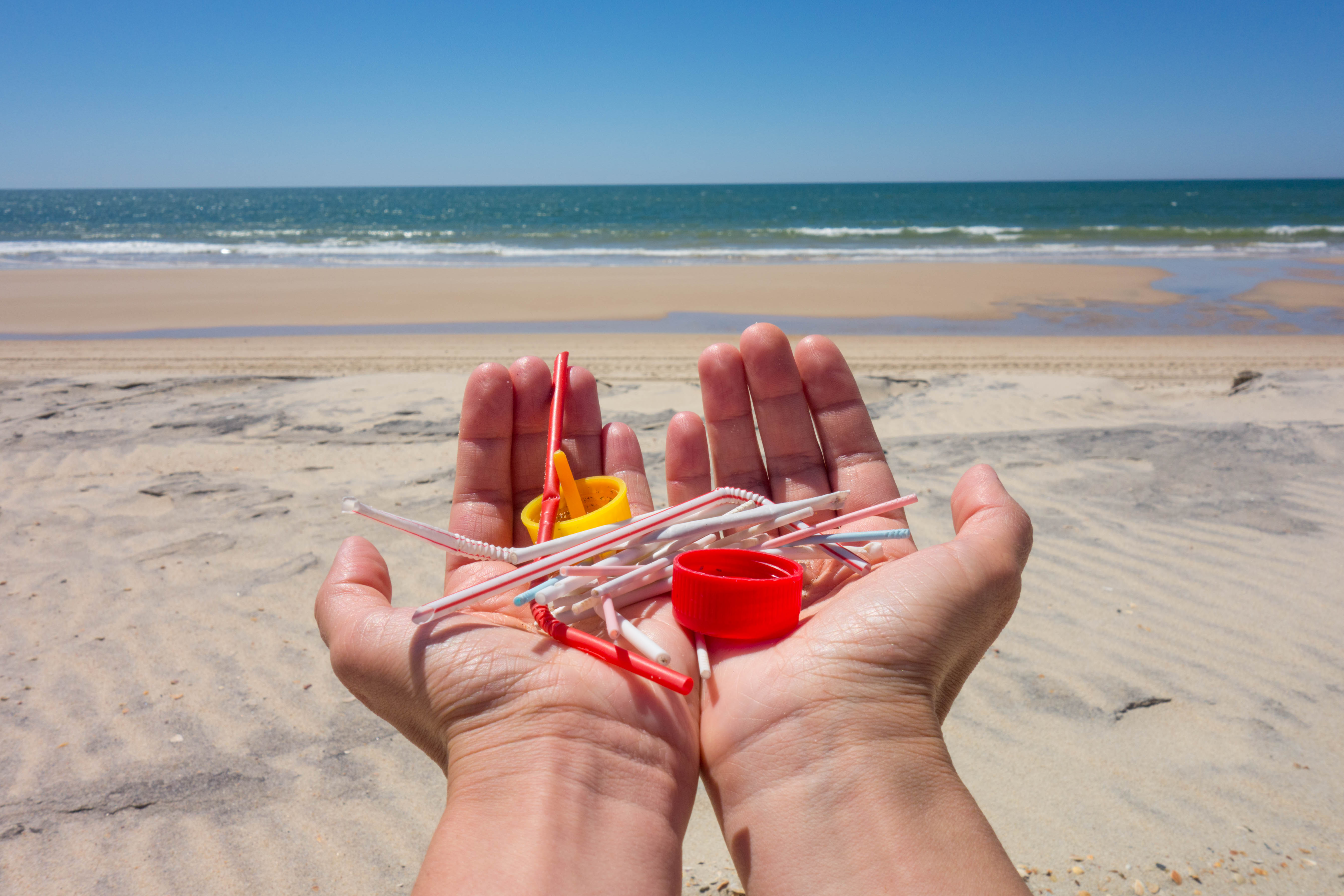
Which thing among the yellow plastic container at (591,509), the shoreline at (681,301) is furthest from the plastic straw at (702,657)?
the shoreline at (681,301)

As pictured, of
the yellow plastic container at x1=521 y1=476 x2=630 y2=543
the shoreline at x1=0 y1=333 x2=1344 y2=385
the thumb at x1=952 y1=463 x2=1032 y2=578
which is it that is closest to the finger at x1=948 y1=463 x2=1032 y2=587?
the thumb at x1=952 y1=463 x2=1032 y2=578

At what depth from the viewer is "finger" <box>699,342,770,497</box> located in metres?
2.66

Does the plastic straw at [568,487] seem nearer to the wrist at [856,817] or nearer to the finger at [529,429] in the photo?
the finger at [529,429]

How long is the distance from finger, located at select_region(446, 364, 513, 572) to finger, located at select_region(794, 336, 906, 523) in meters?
1.02

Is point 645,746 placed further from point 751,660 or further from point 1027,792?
point 1027,792

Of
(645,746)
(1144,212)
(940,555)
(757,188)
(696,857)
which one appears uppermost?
(757,188)

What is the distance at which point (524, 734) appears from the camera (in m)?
1.52

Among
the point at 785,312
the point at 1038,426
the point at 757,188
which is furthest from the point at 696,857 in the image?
the point at 757,188

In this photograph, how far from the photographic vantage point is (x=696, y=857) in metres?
2.33

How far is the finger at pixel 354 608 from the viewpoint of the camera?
174cm

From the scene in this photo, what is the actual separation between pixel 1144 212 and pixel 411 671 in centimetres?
4432

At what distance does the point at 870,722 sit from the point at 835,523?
0.68 metres

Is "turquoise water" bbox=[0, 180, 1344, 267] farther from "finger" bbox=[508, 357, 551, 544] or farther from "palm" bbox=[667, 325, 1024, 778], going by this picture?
"palm" bbox=[667, 325, 1024, 778]

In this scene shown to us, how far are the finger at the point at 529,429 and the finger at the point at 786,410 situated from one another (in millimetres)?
716
